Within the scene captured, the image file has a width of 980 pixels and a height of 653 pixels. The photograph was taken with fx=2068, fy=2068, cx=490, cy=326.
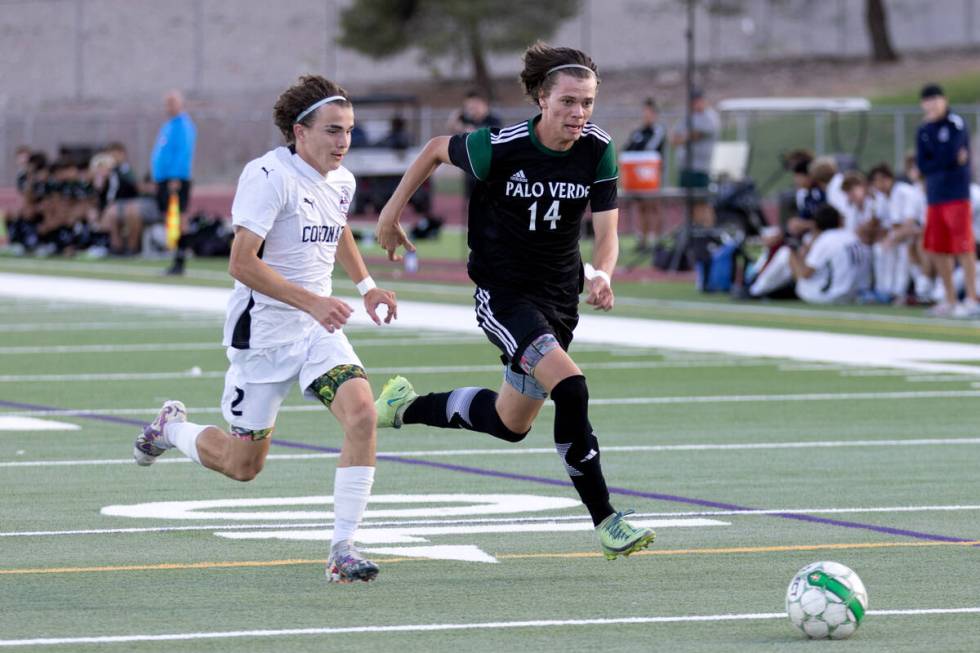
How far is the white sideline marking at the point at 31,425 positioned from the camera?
12.5 metres

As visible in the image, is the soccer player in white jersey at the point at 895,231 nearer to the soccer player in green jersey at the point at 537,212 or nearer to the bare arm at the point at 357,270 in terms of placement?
the soccer player in green jersey at the point at 537,212

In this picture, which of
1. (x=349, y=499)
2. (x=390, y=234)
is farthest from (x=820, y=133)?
(x=349, y=499)

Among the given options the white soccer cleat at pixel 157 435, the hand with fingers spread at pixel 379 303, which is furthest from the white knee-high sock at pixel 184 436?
the hand with fingers spread at pixel 379 303

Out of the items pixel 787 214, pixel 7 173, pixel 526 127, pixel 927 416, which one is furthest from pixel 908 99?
pixel 526 127

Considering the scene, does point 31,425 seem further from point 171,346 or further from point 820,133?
point 820,133

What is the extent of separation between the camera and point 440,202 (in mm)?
52562

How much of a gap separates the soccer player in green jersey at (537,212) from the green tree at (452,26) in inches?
2264

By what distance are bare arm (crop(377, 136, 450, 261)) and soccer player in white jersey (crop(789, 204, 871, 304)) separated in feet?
44.5

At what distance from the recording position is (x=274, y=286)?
7.91 meters

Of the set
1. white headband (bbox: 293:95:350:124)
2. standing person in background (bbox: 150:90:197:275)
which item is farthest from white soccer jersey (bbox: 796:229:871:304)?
white headband (bbox: 293:95:350:124)

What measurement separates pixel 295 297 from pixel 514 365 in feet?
3.55

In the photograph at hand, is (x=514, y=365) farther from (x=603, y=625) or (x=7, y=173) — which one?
(x=7, y=173)

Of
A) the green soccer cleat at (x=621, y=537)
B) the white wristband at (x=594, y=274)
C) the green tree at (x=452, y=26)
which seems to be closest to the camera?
the green soccer cleat at (x=621, y=537)

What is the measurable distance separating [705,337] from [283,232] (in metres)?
10.6
